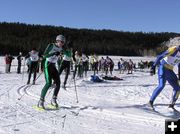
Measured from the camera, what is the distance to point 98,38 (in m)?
149

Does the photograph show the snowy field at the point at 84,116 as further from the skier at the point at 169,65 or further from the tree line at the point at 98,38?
the tree line at the point at 98,38

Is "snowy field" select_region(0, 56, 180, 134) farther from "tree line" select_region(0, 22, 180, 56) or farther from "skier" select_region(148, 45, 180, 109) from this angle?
"tree line" select_region(0, 22, 180, 56)

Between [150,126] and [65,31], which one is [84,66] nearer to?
[150,126]

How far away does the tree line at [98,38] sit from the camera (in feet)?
396

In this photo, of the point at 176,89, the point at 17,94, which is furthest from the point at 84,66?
the point at 176,89

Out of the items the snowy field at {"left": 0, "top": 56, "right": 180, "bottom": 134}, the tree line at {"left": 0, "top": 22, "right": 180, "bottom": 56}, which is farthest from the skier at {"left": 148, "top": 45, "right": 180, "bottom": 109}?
the tree line at {"left": 0, "top": 22, "right": 180, "bottom": 56}

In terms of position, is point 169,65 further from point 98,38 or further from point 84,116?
point 98,38

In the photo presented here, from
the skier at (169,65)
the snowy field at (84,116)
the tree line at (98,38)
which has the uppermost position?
the tree line at (98,38)

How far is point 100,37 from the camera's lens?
495ft

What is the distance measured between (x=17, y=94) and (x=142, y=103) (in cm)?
417

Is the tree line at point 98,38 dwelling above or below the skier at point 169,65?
above

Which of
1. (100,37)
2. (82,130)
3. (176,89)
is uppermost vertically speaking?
(100,37)

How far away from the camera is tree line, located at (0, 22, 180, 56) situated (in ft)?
396

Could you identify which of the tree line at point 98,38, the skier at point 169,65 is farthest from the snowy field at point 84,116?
the tree line at point 98,38
